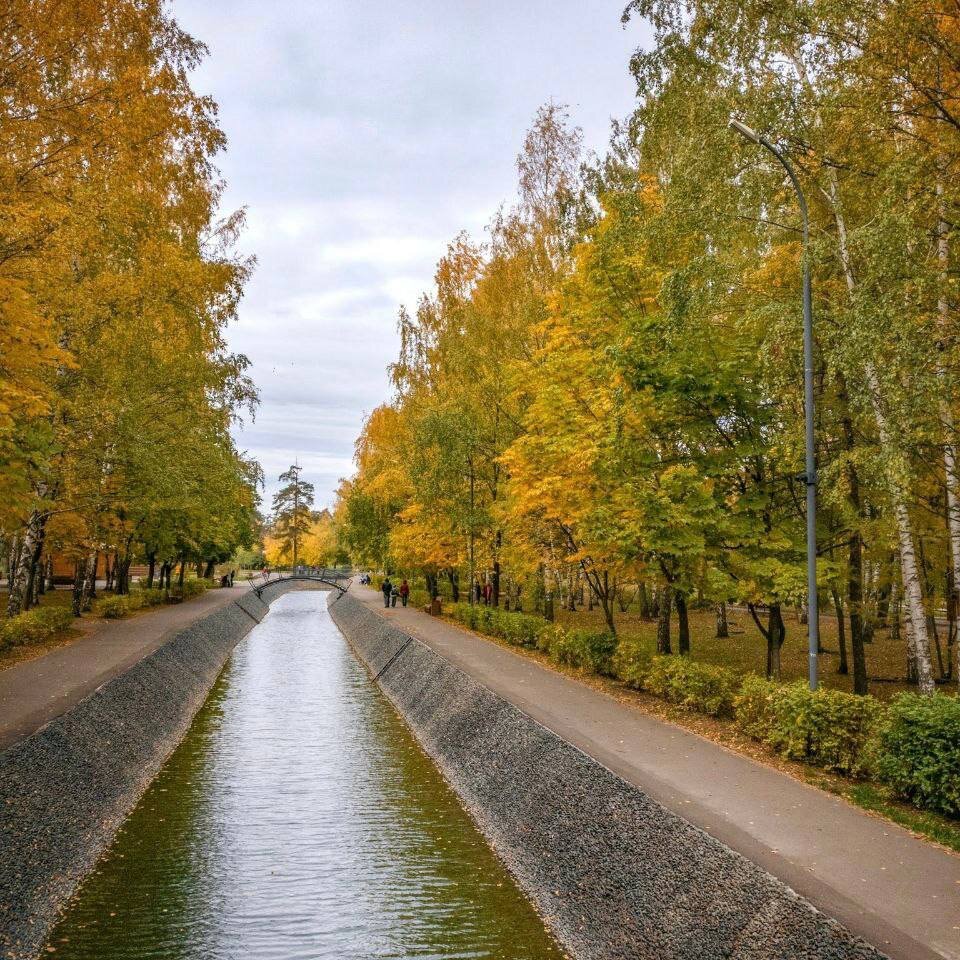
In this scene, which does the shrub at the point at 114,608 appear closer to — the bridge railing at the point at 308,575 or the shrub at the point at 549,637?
the shrub at the point at 549,637

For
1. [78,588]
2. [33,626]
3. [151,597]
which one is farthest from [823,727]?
[151,597]

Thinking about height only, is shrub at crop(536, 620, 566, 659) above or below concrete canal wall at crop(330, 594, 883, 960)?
above

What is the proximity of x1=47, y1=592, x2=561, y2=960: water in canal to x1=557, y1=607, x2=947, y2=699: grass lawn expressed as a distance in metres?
7.07

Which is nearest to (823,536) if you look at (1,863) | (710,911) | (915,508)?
(915,508)

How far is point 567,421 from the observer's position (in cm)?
1758

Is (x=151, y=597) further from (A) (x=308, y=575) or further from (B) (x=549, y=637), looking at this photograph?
(A) (x=308, y=575)

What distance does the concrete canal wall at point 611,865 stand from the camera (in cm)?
644

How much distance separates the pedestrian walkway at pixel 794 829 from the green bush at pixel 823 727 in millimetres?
754

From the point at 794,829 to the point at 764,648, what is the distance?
66.3 ft

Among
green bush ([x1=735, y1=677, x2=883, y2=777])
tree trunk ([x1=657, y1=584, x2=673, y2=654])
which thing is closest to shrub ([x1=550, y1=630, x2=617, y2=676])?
tree trunk ([x1=657, y1=584, x2=673, y2=654])

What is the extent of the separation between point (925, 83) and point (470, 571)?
71.8 feet

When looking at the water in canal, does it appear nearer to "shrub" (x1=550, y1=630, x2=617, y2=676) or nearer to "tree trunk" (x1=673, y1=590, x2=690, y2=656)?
"shrub" (x1=550, y1=630, x2=617, y2=676)

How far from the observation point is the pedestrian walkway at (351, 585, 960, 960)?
20.3ft

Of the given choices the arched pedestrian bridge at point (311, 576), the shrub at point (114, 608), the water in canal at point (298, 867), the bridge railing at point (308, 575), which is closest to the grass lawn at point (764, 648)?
the water in canal at point (298, 867)
